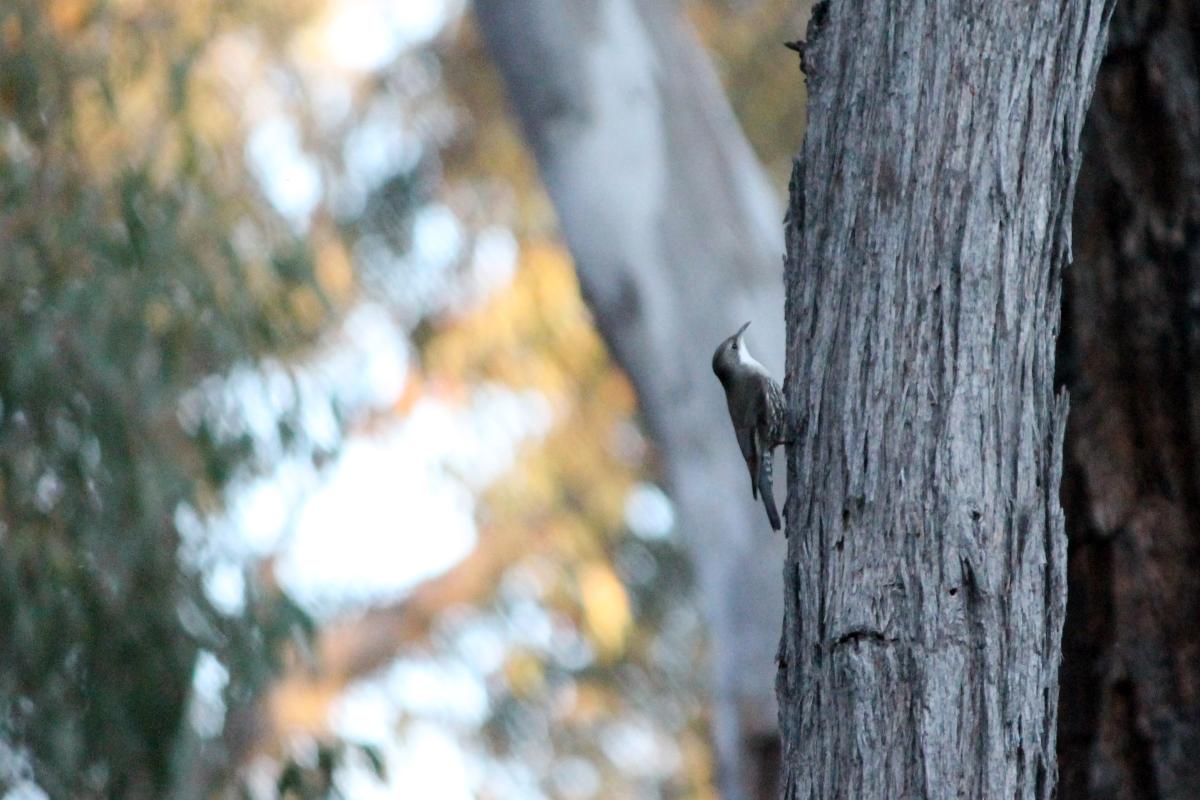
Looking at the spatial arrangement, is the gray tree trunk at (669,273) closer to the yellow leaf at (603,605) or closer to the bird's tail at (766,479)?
the bird's tail at (766,479)

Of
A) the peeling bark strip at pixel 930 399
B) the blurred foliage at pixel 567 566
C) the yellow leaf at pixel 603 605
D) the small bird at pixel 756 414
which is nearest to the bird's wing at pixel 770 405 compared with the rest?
the small bird at pixel 756 414

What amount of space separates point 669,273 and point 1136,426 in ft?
5.21

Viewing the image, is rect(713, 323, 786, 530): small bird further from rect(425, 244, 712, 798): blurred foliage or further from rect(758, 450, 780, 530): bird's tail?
rect(425, 244, 712, 798): blurred foliage

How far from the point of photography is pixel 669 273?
358 cm

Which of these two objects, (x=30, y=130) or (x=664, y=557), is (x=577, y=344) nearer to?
(x=664, y=557)

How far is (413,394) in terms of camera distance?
6199mm

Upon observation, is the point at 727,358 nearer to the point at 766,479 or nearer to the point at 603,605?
the point at 766,479

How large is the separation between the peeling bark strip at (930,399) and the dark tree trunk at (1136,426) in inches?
28.7

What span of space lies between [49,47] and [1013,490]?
299 cm

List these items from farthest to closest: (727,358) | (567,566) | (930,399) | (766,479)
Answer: (567,566) → (727,358) → (766,479) → (930,399)

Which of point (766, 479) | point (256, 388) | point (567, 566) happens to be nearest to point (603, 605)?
point (567, 566)

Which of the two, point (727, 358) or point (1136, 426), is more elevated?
point (727, 358)

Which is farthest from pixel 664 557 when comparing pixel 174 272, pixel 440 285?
pixel 174 272

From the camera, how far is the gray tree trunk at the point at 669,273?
3.53 meters
